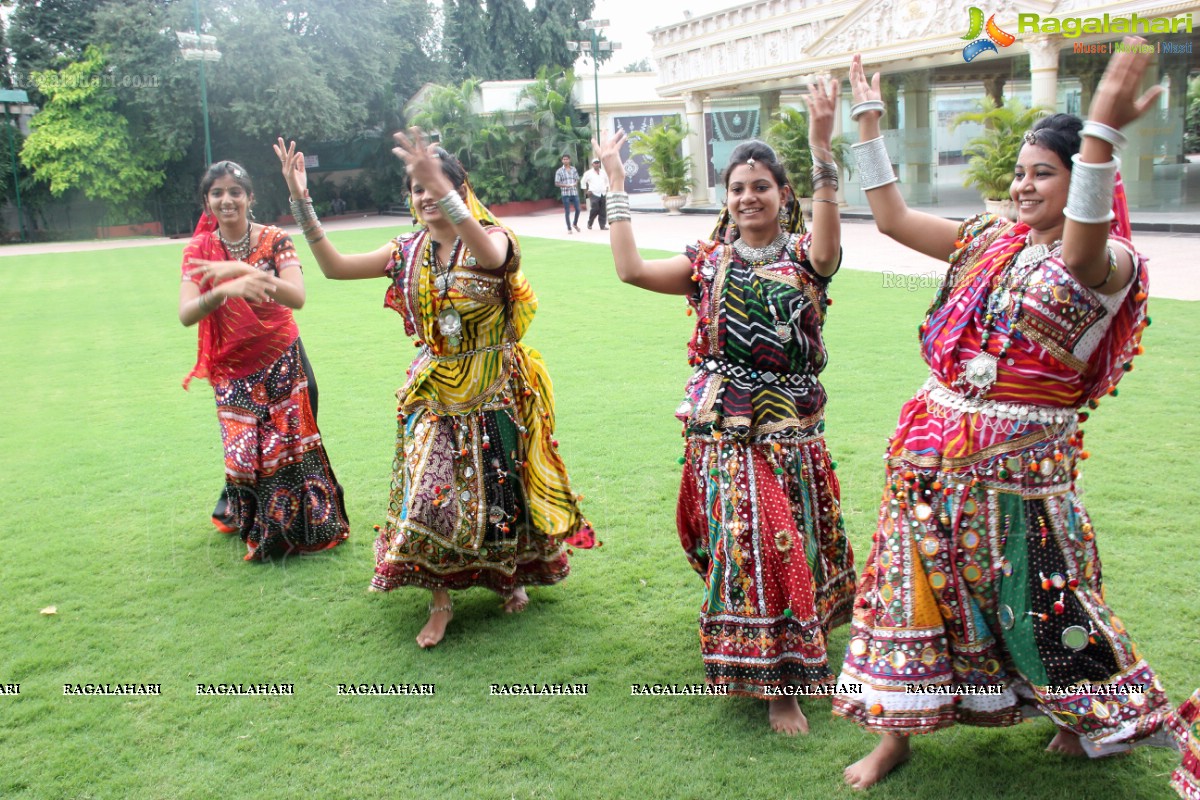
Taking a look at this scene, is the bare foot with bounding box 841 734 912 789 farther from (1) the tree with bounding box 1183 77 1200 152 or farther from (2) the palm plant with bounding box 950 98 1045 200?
(1) the tree with bounding box 1183 77 1200 152

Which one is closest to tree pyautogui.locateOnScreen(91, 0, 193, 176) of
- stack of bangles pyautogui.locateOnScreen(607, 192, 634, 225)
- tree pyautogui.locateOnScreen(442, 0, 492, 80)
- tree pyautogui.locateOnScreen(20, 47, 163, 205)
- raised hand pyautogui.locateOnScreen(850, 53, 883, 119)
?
tree pyautogui.locateOnScreen(20, 47, 163, 205)

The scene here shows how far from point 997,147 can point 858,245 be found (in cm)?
311

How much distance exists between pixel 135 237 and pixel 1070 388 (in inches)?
1338

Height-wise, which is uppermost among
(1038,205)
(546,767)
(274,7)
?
(274,7)

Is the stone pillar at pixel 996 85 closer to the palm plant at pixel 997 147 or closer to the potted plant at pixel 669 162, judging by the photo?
the potted plant at pixel 669 162

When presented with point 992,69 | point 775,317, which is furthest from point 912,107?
point 775,317

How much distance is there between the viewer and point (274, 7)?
32.0 meters

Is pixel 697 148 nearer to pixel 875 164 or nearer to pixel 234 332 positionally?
pixel 234 332

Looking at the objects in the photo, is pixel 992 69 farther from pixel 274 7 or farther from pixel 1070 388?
pixel 1070 388

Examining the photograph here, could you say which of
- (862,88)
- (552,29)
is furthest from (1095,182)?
(552,29)

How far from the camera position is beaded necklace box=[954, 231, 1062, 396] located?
263 cm

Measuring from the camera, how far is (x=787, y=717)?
3.26 metres

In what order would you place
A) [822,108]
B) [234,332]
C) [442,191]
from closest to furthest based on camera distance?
[822,108]
[442,191]
[234,332]

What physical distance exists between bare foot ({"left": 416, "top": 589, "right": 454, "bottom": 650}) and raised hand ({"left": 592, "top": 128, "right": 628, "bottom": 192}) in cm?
175
